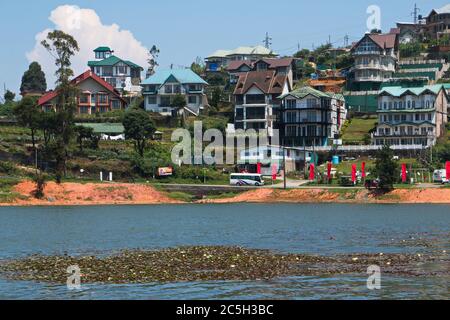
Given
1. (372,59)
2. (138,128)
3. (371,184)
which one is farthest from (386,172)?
(372,59)

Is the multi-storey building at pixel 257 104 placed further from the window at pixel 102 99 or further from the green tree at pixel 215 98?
the window at pixel 102 99

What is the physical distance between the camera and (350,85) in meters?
165

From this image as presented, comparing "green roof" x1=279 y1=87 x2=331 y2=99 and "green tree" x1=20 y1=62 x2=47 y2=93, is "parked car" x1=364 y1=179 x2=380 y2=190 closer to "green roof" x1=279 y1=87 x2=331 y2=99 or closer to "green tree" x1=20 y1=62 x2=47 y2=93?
"green roof" x1=279 y1=87 x2=331 y2=99

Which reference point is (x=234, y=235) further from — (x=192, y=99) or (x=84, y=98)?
(x=84, y=98)

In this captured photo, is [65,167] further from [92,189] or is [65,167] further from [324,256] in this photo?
[324,256]

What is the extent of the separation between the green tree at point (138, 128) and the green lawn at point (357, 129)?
33.1 metres

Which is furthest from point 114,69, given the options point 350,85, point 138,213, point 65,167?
point 138,213

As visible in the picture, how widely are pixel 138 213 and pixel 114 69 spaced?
10374cm

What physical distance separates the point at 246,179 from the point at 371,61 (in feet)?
202

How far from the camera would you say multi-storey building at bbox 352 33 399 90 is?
163000mm

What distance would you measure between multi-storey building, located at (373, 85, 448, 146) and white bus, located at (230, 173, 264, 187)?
2890 cm

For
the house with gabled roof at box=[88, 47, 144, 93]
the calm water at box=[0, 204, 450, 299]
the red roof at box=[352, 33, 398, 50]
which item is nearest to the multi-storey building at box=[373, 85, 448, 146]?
the red roof at box=[352, 33, 398, 50]

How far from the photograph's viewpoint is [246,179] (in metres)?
113

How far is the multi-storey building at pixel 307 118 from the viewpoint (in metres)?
138
